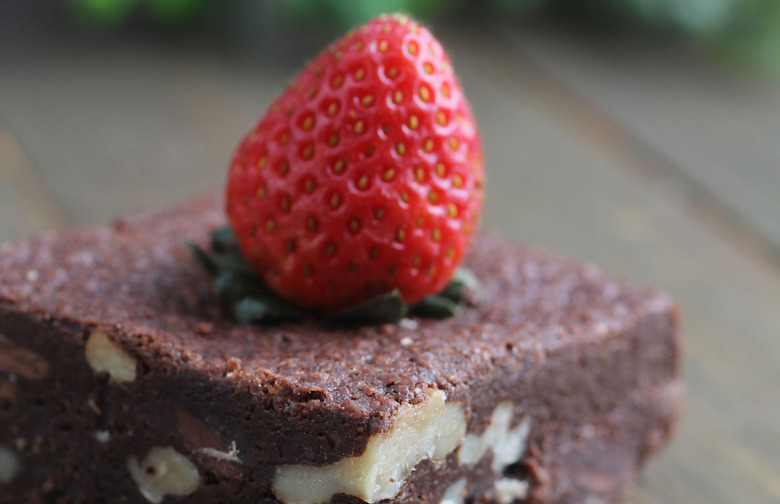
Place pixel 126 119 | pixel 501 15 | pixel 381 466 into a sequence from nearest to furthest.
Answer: pixel 381 466, pixel 126 119, pixel 501 15

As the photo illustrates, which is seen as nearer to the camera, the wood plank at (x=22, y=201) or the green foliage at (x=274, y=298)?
the green foliage at (x=274, y=298)

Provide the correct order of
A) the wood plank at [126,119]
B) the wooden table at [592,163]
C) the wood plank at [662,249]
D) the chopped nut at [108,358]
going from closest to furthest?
the chopped nut at [108,358], the wood plank at [662,249], the wooden table at [592,163], the wood plank at [126,119]

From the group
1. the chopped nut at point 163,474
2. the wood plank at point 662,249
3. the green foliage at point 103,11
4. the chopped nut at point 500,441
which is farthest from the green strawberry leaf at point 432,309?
the green foliage at point 103,11

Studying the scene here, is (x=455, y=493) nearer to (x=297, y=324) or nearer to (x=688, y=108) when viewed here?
(x=297, y=324)

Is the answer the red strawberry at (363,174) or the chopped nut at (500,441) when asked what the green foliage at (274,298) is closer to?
the red strawberry at (363,174)

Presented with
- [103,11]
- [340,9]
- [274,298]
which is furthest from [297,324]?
[103,11]

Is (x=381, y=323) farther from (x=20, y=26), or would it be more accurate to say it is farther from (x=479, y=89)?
(x=20, y=26)

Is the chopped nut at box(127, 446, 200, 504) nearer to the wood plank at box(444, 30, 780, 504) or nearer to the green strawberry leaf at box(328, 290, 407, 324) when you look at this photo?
the green strawberry leaf at box(328, 290, 407, 324)
